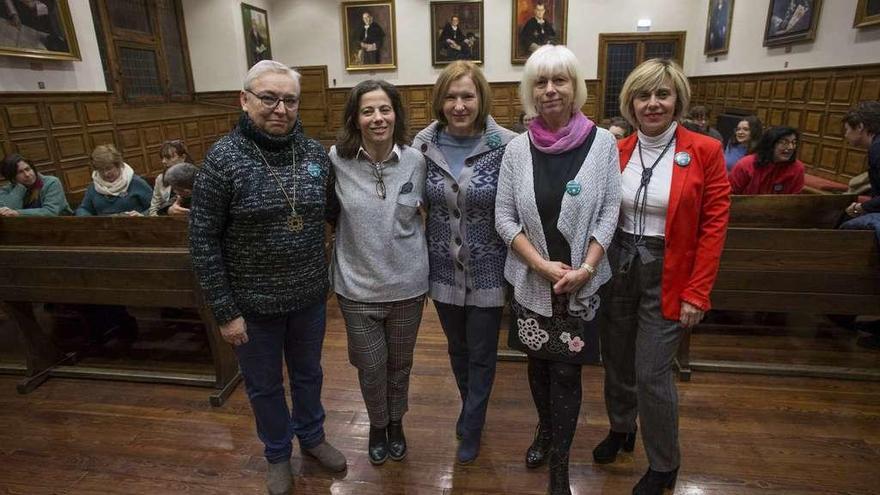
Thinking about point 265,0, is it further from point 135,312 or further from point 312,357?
point 312,357

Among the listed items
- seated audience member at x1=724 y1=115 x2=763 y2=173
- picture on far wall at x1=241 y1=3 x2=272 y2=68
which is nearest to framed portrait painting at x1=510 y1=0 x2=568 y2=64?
picture on far wall at x1=241 y1=3 x2=272 y2=68

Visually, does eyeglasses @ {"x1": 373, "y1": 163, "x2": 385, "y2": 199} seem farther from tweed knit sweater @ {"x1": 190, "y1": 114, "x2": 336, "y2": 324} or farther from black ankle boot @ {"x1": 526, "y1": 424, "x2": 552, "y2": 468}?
black ankle boot @ {"x1": 526, "y1": 424, "x2": 552, "y2": 468}

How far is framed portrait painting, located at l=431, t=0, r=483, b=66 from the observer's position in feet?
Answer: 35.8

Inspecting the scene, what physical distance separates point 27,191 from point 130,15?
6571mm

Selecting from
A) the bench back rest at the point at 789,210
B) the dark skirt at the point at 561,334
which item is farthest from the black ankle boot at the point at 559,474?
the bench back rest at the point at 789,210

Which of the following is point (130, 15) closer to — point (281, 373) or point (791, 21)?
point (281, 373)

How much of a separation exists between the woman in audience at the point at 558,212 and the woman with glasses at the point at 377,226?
348 mm

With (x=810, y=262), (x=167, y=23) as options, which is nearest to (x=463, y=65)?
(x=810, y=262)

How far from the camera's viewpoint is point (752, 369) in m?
2.65

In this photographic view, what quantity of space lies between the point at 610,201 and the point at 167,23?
11096mm

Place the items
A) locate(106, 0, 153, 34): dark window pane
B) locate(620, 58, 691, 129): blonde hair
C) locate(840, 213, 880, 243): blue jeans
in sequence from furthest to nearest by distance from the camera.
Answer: locate(106, 0, 153, 34): dark window pane
locate(840, 213, 880, 243): blue jeans
locate(620, 58, 691, 129): blonde hair

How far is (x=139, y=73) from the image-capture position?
8812 mm

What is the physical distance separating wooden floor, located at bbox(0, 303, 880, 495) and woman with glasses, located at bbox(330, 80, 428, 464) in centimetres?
60

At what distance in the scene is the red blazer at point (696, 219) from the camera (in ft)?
4.86
